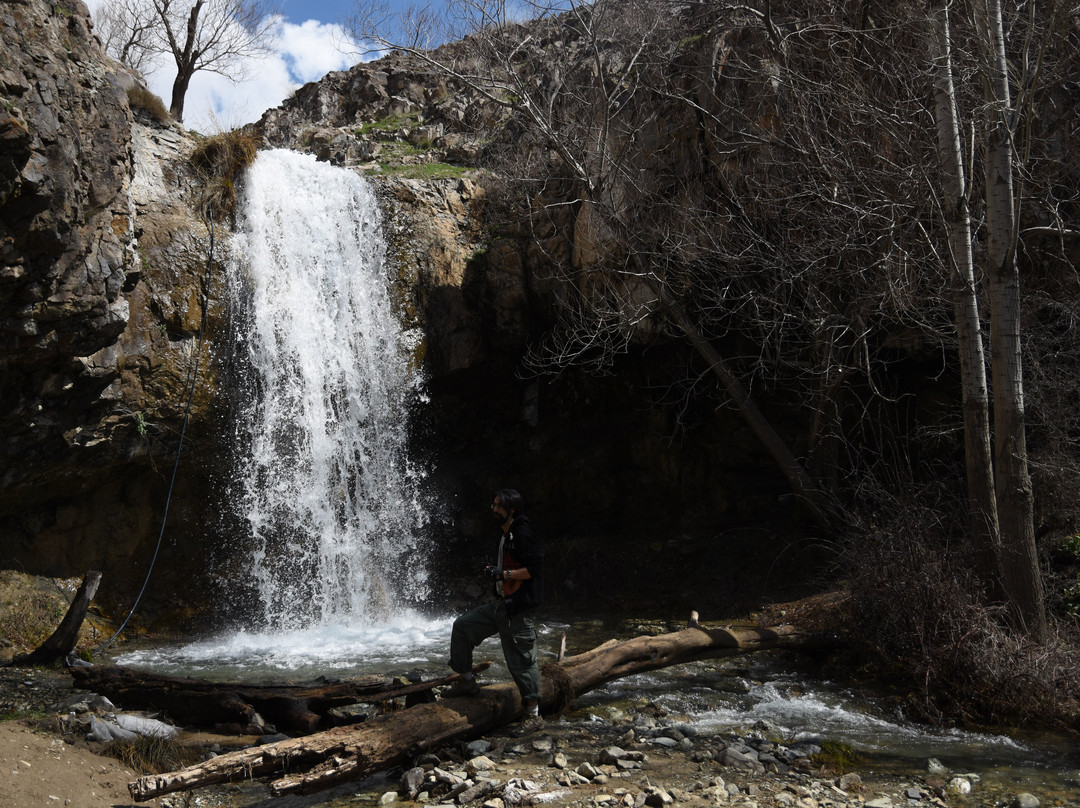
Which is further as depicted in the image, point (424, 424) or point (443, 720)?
point (424, 424)

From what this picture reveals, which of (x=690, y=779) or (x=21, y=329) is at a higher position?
(x=21, y=329)

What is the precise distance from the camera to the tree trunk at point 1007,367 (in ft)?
21.0

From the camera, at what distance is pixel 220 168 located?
11.8 meters

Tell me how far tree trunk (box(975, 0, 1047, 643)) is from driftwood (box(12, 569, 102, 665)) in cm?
821

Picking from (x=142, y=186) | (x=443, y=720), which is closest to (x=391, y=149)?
(x=142, y=186)

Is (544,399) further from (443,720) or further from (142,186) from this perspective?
(443,720)

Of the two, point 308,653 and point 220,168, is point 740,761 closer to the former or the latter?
point 308,653

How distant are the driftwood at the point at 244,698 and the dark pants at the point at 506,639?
28 cm

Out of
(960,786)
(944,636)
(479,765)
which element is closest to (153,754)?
(479,765)

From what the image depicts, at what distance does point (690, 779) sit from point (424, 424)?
865cm

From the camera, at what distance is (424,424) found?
41.2ft

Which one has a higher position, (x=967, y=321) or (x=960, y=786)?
(x=967, y=321)

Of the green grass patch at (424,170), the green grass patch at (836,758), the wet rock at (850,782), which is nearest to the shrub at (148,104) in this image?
the green grass patch at (424,170)

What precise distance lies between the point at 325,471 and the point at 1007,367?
8.54 meters
